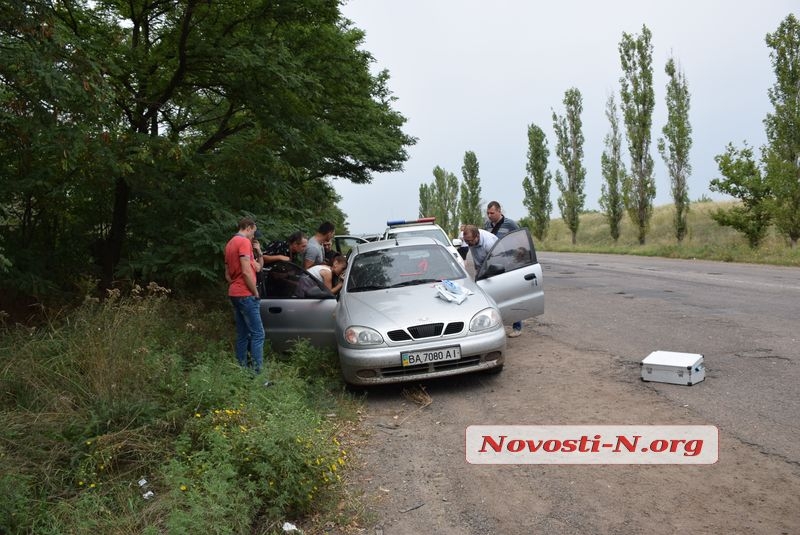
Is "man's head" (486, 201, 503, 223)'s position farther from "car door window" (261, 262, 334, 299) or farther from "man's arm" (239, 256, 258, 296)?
"man's arm" (239, 256, 258, 296)

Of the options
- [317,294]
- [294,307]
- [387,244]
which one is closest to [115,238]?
[294,307]

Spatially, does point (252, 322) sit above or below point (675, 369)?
above

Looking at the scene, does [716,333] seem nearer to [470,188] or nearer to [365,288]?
[365,288]

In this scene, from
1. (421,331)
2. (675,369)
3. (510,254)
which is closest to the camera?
(675,369)

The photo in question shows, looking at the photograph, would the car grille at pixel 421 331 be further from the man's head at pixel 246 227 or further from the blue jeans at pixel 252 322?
the man's head at pixel 246 227

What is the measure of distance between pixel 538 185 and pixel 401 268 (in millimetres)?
46508

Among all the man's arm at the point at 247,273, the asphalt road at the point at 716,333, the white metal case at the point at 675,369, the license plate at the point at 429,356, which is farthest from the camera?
the man's arm at the point at 247,273

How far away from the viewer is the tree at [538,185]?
52.1 metres

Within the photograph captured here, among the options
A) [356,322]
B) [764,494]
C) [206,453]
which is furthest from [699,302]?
[206,453]

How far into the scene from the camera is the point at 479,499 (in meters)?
3.98

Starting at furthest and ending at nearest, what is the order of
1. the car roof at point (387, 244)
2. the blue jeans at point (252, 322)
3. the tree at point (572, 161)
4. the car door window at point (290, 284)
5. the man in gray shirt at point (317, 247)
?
the tree at point (572, 161) → the man in gray shirt at point (317, 247) → the car roof at point (387, 244) → the car door window at point (290, 284) → the blue jeans at point (252, 322)

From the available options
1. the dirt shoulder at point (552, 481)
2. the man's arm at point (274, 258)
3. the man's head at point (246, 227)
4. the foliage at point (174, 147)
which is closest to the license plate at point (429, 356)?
the dirt shoulder at point (552, 481)

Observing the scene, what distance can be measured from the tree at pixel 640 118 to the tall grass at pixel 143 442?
118ft

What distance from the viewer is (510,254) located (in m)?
8.29
